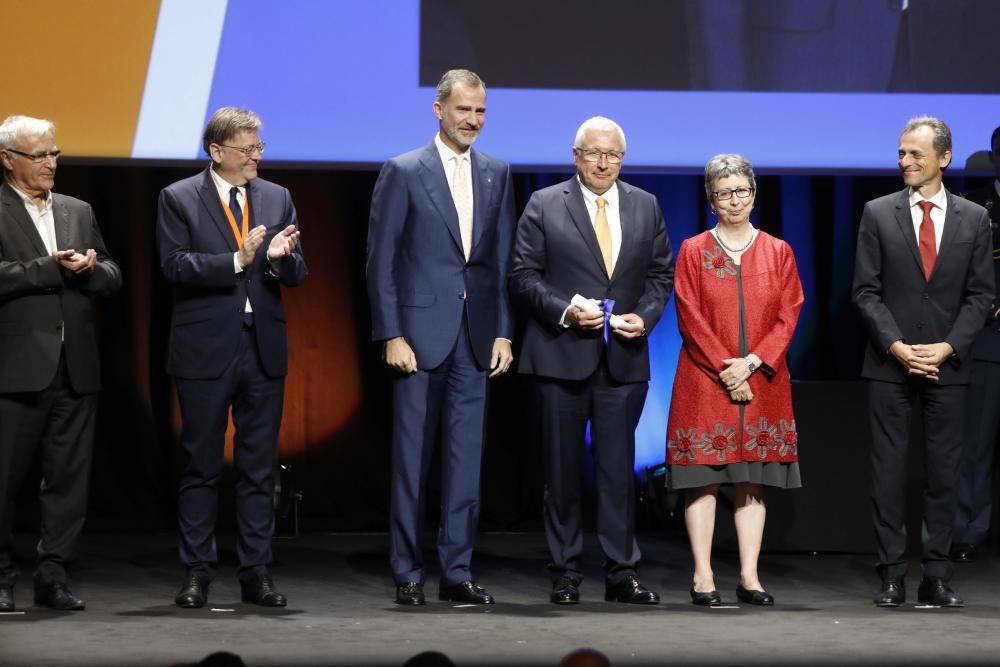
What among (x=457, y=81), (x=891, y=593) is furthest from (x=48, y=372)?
(x=891, y=593)

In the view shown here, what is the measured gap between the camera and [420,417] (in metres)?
4.54

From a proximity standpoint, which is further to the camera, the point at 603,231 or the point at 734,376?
the point at 603,231

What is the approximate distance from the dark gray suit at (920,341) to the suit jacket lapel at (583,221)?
33.1 inches

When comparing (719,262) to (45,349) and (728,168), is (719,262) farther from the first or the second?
(45,349)

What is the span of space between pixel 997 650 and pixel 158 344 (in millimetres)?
3837

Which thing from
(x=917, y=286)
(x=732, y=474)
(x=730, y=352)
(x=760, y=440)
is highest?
(x=917, y=286)

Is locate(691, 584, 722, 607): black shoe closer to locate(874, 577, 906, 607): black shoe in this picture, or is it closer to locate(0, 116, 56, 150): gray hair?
locate(874, 577, 906, 607): black shoe

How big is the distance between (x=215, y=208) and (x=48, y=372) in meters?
0.71

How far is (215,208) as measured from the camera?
451cm

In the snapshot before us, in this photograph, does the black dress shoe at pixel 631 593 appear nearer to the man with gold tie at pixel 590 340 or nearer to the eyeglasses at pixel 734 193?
the man with gold tie at pixel 590 340

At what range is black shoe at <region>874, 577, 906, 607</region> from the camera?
4.49 m

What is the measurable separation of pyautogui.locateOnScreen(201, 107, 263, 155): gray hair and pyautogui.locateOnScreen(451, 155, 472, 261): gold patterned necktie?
0.63 metres

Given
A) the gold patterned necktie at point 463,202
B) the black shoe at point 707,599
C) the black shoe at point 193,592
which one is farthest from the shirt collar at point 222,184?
the black shoe at point 707,599

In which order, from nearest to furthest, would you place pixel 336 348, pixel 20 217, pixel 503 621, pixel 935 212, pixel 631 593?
1. pixel 503 621
2. pixel 20 217
3. pixel 631 593
4. pixel 935 212
5. pixel 336 348
